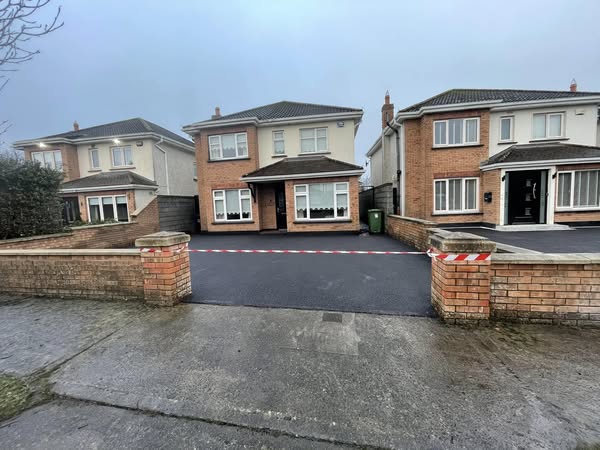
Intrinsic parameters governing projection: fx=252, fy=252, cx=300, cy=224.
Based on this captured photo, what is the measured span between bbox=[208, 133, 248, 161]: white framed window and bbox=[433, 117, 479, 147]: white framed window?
951cm

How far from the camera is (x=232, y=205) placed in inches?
541

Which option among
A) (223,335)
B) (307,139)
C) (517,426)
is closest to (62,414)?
(223,335)

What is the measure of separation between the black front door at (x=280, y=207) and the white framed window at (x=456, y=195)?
24.6ft

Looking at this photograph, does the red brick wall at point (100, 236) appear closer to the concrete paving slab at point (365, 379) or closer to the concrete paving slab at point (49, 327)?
the concrete paving slab at point (49, 327)

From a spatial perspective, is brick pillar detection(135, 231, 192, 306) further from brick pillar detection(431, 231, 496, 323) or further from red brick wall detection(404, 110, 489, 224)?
red brick wall detection(404, 110, 489, 224)

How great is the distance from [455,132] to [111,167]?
62.7 feet

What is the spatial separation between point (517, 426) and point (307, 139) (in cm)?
1327

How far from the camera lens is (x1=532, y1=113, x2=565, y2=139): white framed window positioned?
11.9 m

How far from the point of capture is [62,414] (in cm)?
205

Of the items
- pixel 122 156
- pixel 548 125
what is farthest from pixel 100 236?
pixel 548 125

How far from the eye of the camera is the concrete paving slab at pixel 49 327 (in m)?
2.84

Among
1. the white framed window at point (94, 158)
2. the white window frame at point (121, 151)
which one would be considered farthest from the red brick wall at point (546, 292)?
the white framed window at point (94, 158)

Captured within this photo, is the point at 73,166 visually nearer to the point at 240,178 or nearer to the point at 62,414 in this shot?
the point at 240,178

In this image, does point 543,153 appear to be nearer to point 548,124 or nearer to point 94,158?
point 548,124
